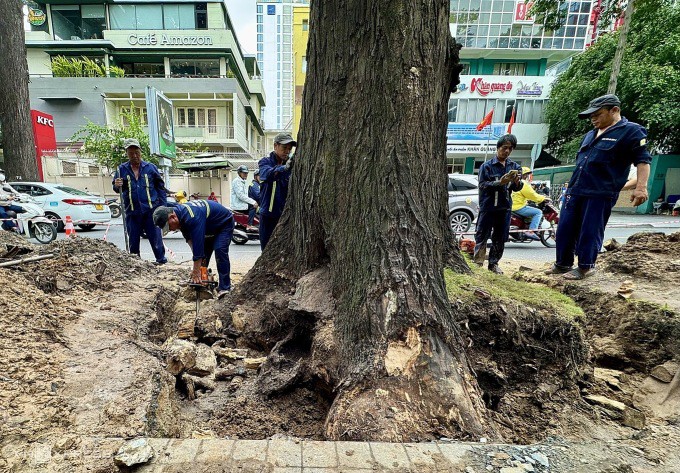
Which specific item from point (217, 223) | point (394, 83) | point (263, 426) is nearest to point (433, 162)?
point (394, 83)

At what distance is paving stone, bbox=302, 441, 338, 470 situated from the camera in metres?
1.32

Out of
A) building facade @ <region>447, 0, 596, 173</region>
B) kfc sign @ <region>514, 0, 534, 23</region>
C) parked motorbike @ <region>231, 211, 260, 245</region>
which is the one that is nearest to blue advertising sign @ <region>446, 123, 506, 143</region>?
building facade @ <region>447, 0, 596, 173</region>

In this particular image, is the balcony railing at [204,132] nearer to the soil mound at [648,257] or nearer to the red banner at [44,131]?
the red banner at [44,131]

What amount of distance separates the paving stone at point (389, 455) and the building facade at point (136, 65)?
79.1ft

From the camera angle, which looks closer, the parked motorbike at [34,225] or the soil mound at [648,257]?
the soil mound at [648,257]

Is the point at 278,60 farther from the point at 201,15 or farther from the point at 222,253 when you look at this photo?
the point at 222,253

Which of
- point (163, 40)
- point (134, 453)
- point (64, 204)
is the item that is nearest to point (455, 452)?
point (134, 453)

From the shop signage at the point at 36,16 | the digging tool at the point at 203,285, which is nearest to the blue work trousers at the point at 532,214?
the digging tool at the point at 203,285

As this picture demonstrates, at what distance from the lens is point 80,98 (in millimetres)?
22281

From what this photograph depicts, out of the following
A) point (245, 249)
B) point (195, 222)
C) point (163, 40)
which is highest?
point (163, 40)

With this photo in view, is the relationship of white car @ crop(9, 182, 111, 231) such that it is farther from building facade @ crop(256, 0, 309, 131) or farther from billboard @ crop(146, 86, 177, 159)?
building facade @ crop(256, 0, 309, 131)

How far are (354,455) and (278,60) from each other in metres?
69.7

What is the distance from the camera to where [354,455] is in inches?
53.5

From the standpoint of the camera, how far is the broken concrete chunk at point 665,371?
8.44 feet
